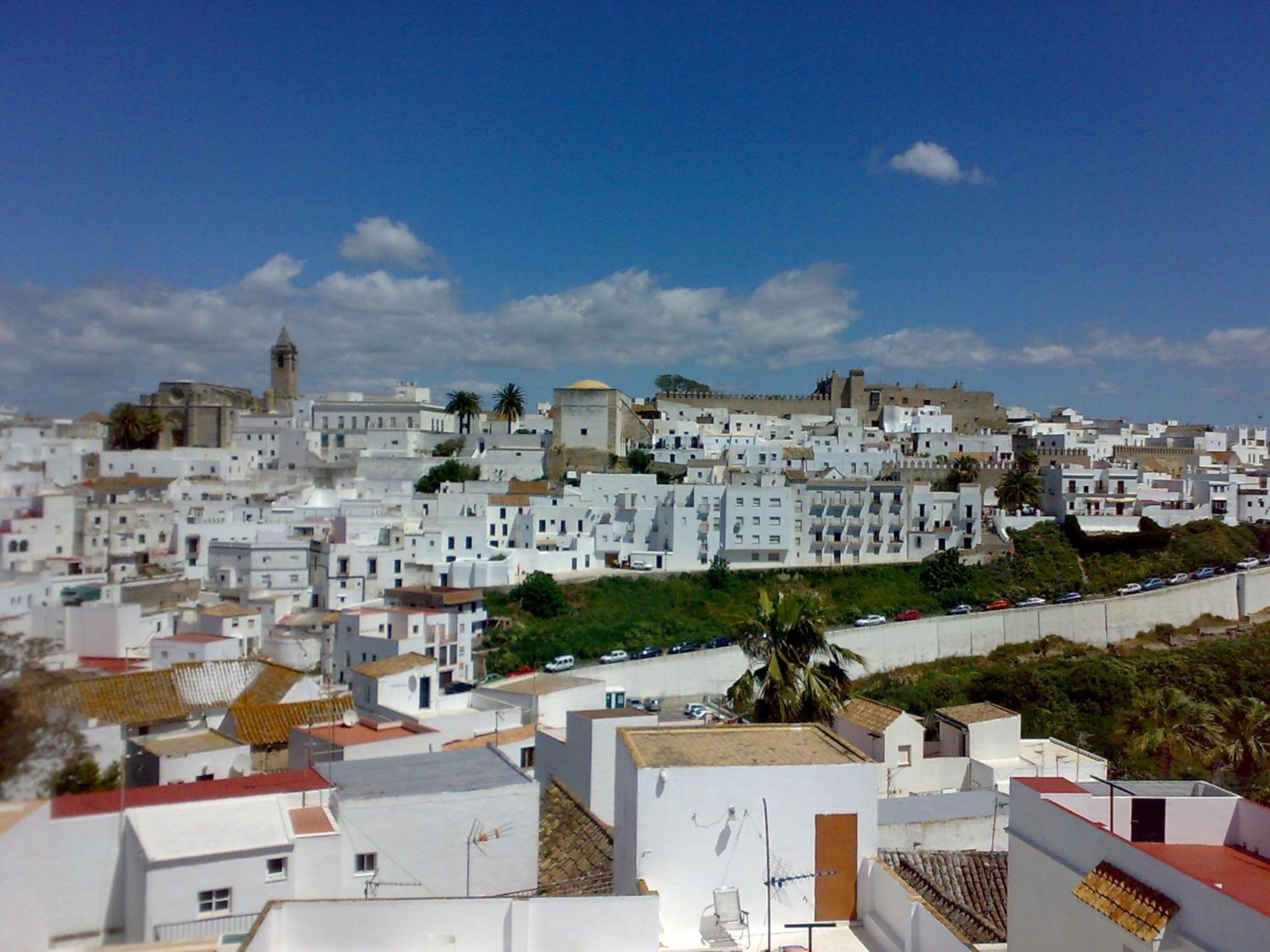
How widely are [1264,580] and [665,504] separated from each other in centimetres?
2240

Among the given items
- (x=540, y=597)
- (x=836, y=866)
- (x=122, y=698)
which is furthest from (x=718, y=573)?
(x=122, y=698)

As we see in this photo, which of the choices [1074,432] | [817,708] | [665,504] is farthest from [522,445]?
[817,708]

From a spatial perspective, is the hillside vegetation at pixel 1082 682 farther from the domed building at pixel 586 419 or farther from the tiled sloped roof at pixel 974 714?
the domed building at pixel 586 419

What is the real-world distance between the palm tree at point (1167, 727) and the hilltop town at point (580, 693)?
0.43ft

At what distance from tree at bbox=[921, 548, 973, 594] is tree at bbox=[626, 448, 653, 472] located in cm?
1335

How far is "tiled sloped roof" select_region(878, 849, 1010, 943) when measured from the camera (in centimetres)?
687

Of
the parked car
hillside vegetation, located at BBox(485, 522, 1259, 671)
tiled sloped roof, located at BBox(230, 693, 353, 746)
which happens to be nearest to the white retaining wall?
the parked car

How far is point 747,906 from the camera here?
17.7ft

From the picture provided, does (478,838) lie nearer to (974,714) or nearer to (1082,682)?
(974,714)

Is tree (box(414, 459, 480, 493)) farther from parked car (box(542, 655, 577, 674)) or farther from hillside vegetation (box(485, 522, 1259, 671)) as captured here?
parked car (box(542, 655, 577, 674))

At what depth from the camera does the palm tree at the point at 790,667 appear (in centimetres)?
970

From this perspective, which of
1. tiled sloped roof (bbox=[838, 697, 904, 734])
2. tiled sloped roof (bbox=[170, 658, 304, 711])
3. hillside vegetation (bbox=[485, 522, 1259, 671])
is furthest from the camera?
hillside vegetation (bbox=[485, 522, 1259, 671])

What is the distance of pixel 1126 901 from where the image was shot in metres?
4.30

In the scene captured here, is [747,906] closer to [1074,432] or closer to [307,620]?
[307,620]
